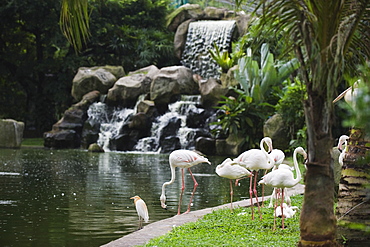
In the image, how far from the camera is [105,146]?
78.1 feet

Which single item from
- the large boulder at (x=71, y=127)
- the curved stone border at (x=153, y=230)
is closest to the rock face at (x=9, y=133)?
the large boulder at (x=71, y=127)

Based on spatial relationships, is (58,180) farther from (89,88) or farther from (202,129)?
(89,88)

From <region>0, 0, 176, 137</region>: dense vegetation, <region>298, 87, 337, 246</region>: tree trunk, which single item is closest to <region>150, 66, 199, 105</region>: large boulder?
<region>0, 0, 176, 137</region>: dense vegetation

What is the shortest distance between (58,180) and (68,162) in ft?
15.3

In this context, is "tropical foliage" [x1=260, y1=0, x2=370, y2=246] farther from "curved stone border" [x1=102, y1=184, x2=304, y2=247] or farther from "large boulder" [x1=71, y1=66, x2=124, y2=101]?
"large boulder" [x1=71, y1=66, x2=124, y2=101]

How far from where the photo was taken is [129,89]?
24.1 metres

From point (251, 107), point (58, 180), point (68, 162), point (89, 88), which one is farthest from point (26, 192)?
point (89, 88)

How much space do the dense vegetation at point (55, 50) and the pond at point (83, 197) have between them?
13.1 m

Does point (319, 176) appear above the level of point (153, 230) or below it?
above

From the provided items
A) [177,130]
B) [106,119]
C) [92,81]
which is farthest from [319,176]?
[92,81]

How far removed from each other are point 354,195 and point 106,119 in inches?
791

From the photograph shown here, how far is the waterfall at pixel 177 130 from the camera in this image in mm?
22359

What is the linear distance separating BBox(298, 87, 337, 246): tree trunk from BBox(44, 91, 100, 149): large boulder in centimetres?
2030

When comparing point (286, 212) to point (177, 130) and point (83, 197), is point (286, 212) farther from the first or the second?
point (177, 130)
